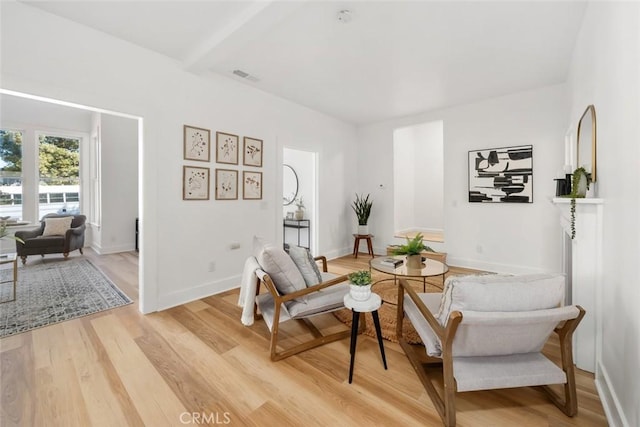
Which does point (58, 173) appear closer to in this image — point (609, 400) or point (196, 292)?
point (196, 292)

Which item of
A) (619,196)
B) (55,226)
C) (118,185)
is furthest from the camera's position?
(118,185)

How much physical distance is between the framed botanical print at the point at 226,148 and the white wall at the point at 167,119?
0.11 metres

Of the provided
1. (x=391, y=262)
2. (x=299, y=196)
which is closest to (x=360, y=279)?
(x=391, y=262)

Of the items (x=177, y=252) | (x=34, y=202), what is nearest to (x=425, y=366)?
(x=177, y=252)

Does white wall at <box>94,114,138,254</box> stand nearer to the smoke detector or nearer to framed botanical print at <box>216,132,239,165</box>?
framed botanical print at <box>216,132,239,165</box>

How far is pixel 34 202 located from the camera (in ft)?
18.0

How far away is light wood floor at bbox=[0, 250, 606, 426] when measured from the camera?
1.51 meters

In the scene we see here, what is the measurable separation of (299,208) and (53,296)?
3.88 metres

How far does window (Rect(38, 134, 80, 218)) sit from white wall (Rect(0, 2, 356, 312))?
4.80 m

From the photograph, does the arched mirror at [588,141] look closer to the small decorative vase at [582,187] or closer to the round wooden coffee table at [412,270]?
the small decorative vase at [582,187]

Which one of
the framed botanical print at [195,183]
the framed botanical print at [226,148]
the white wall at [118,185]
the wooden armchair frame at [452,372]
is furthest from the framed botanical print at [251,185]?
the white wall at [118,185]

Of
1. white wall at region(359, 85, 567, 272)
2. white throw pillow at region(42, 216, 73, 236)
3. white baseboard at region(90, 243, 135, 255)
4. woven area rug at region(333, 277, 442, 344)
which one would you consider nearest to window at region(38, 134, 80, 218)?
white throw pillow at region(42, 216, 73, 236)

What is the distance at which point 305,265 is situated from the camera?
7.37 ft

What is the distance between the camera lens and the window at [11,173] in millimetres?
5176
